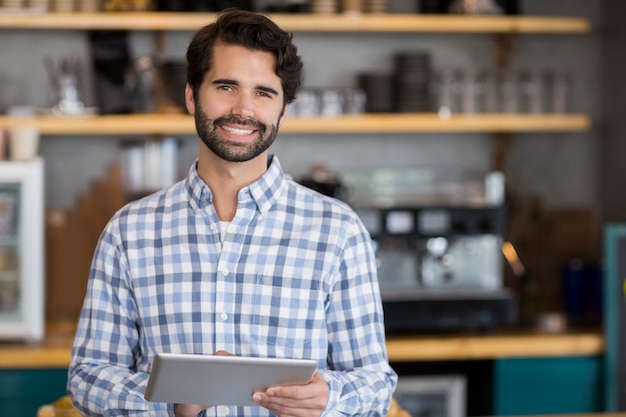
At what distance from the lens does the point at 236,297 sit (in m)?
1.98

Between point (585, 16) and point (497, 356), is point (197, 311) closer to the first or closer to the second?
point (497, 356)

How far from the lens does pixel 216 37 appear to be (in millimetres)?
1985

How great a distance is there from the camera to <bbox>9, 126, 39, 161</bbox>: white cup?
4.26 metres

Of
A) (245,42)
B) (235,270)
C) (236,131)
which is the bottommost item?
(235,270)

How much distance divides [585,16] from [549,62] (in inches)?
11.8

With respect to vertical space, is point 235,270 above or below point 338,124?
below

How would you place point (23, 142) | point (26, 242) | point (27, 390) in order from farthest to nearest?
point (23, 142), point (26, 242), point (27, 390)

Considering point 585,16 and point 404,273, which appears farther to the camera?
point 585,16

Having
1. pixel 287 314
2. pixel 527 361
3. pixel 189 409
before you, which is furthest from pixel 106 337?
pixel 527 361

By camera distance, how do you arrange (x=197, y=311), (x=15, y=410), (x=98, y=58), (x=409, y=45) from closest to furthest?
(x=197, y=311) < (x=15, y=410) < (x=98, y=58) < (x=409, y=45)

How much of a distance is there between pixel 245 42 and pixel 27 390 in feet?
8.10

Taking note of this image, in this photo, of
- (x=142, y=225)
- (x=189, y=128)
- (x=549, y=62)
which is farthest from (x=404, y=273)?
(x=142, y=225)

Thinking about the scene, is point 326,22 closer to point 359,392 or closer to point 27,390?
point 27,390

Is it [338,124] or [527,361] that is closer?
[527,361]
